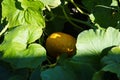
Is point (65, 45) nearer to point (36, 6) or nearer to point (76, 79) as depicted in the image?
point (36, 6)

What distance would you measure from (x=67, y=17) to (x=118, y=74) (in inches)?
26.1

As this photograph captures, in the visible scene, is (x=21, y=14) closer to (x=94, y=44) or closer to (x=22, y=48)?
(x=22, y=48)

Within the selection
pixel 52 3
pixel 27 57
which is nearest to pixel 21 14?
pixel 52 3

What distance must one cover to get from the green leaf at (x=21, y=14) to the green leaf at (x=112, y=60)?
421 millimetres

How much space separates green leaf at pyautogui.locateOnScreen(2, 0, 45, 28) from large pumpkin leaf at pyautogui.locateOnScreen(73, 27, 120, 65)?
10.7 inches

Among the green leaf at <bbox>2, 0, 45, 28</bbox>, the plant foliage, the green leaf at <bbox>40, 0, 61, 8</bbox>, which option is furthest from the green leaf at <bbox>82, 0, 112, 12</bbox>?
the green leaf at <bbox>2, 0, 45, 28</bbox>

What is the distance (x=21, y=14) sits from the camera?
5.80 feet

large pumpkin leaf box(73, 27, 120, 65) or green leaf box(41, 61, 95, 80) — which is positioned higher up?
large pumpkin leaf box(73, 27, 120, 65)

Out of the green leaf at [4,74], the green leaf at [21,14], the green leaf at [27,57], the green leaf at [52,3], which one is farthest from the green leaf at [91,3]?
the green leaf at [4,74]

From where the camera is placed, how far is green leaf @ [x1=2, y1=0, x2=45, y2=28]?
1.74 meters

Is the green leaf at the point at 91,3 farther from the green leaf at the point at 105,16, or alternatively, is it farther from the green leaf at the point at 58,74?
the green leaf at the point at 58,74

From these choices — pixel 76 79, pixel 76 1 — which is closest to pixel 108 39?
pixel 76 79

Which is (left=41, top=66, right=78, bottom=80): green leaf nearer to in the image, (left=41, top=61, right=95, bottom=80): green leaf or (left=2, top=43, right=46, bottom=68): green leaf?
(left=41, top=61, right=95, bottom=80): green leaf

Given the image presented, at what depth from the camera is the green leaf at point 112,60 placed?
136 centimetres
